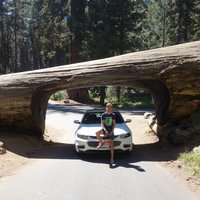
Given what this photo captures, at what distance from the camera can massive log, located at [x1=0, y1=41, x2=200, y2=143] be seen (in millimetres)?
12898

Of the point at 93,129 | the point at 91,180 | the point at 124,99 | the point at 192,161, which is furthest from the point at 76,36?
the point at 91,180

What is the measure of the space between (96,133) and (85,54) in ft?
86.9

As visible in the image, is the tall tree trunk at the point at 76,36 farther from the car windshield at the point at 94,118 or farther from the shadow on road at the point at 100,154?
the car windshield at the point at 94,118

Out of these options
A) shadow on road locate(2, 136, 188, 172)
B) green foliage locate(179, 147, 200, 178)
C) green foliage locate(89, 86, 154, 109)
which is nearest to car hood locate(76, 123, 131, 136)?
shadow on road locate(2, 136, 188, 172)

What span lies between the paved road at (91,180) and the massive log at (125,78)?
256cm

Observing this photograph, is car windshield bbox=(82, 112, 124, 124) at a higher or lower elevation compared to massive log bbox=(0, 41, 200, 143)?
lower

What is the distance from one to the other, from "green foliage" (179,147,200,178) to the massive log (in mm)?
3171

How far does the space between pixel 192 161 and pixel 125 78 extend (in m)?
4.33

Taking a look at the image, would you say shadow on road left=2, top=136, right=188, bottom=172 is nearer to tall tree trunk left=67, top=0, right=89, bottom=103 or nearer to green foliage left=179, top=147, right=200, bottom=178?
green foliage left=179, top=147, right=200, bottom=178

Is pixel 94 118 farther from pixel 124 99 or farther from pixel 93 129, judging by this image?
pixel 124 99

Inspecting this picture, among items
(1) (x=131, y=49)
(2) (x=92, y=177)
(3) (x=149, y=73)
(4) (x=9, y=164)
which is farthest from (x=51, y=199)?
(1) (x=131, y=49)

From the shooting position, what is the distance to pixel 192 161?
32.5 feet

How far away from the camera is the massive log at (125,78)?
12.9 meters

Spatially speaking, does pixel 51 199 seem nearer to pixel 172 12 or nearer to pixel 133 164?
pixel 133 164
